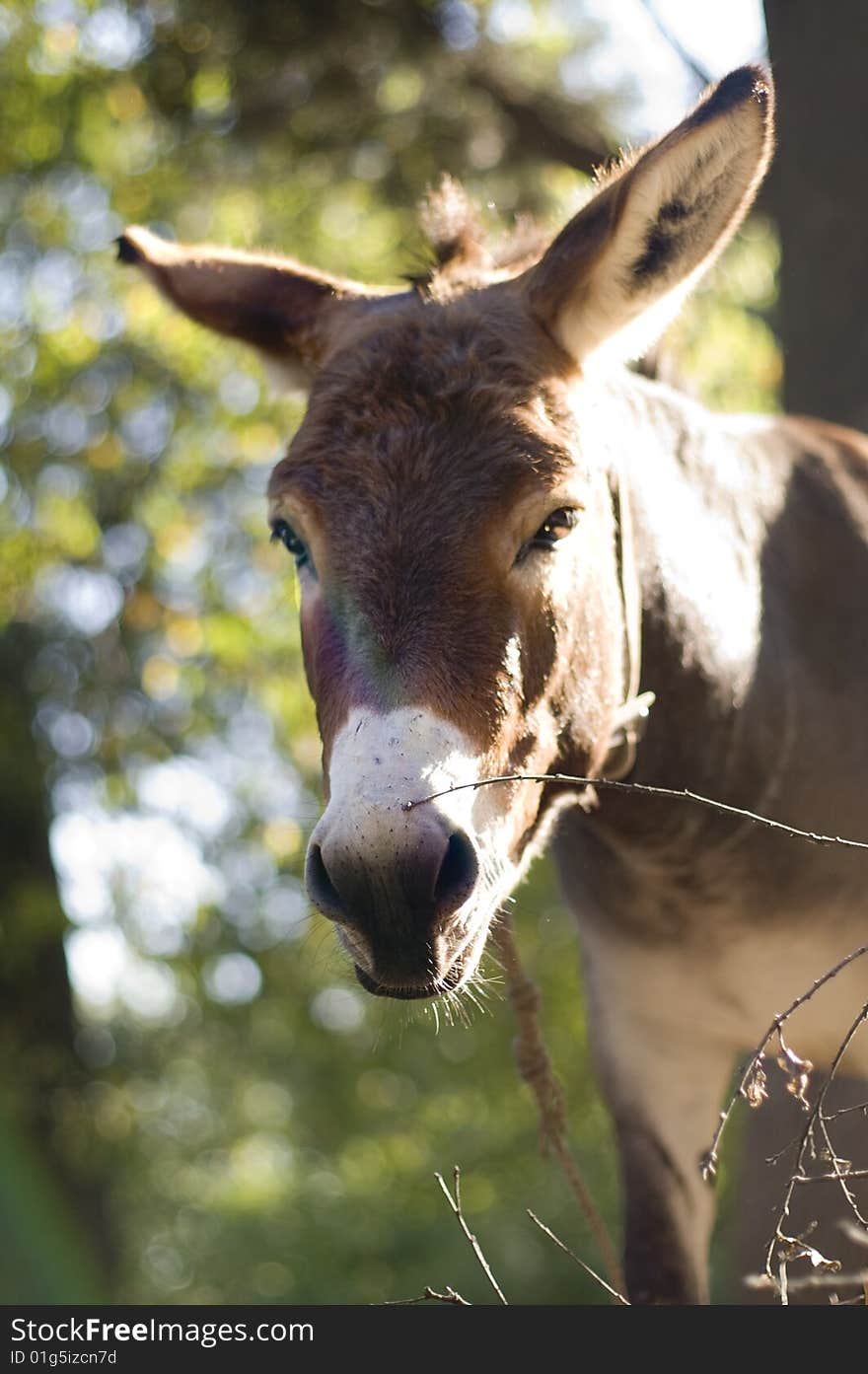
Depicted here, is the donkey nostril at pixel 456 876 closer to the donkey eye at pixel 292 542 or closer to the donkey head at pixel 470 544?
the donkey head at pixel 470 544

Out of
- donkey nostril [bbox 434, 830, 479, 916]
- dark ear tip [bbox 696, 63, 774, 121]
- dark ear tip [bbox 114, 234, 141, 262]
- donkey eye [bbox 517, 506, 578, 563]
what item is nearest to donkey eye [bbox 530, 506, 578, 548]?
donkey eye [bbox 517, 506, 578, 563]

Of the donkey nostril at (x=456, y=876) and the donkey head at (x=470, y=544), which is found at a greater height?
the donkey head at (x=470, y=544)

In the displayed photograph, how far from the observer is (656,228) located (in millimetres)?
2689

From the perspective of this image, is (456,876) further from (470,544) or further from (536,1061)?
(536,1061)

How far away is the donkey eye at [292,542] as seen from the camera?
104 inches

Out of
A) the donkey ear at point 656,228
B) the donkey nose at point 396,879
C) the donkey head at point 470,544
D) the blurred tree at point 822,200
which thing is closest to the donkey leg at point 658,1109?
the donkey head at point 470,544

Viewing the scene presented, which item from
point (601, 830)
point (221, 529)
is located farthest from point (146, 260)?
point (221, 529)

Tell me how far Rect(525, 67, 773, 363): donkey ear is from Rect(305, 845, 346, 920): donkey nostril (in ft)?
4.06

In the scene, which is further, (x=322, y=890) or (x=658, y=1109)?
(x=658, y=1109)

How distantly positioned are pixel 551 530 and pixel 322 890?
805 mm

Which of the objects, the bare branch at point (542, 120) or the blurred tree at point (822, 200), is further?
the bare branch at point (542, 120)

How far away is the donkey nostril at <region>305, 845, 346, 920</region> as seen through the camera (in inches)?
83.9

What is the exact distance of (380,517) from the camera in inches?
93.5

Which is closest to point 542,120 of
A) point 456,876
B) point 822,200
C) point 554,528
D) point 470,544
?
point 822,200
